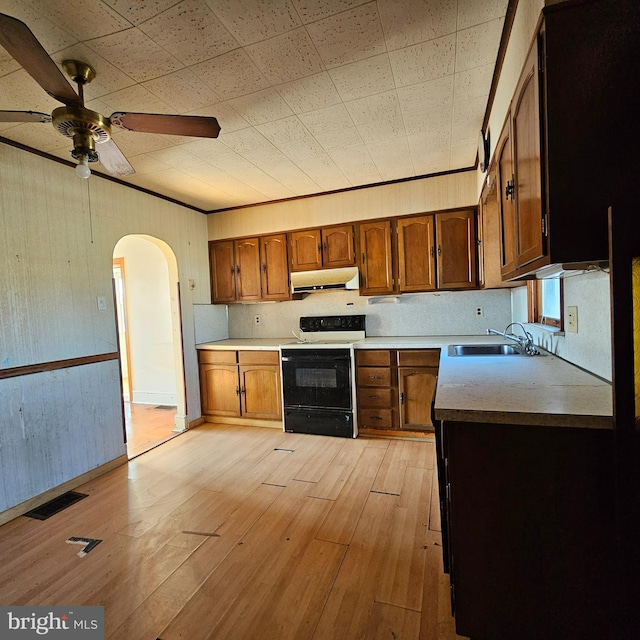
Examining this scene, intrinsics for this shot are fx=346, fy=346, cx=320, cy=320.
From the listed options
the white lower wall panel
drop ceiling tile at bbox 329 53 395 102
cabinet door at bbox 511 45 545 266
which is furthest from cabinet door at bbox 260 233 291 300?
cabinet door at bbox 511 45 545 266

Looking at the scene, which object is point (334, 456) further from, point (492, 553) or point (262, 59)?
point (262, 59)

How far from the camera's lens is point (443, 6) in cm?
147

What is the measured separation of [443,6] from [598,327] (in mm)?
1497

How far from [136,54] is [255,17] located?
2.04 feet

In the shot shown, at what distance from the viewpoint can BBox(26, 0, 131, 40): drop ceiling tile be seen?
1357mm

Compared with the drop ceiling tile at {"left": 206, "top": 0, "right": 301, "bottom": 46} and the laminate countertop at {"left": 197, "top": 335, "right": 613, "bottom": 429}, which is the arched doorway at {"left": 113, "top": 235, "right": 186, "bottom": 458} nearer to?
Answer: the drop ceiling tile at {"left": 206, "top": 0, "right": 301, "bottom": 46}

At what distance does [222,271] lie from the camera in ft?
14.1

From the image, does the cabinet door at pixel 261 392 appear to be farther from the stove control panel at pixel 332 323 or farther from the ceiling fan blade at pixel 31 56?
the ceiling fan blade at pixel 31 56

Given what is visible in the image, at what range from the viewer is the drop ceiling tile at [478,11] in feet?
4.79

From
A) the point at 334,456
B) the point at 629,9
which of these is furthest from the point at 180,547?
the point at 629,9

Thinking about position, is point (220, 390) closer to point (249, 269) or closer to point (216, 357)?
point (216, 357)

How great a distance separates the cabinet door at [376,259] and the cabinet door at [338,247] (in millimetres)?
132

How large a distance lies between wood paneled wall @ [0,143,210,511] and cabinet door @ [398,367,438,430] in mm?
2552

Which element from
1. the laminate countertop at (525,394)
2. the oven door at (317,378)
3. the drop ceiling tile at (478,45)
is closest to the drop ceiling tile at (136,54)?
the drop ceiling tile at (478,45)
